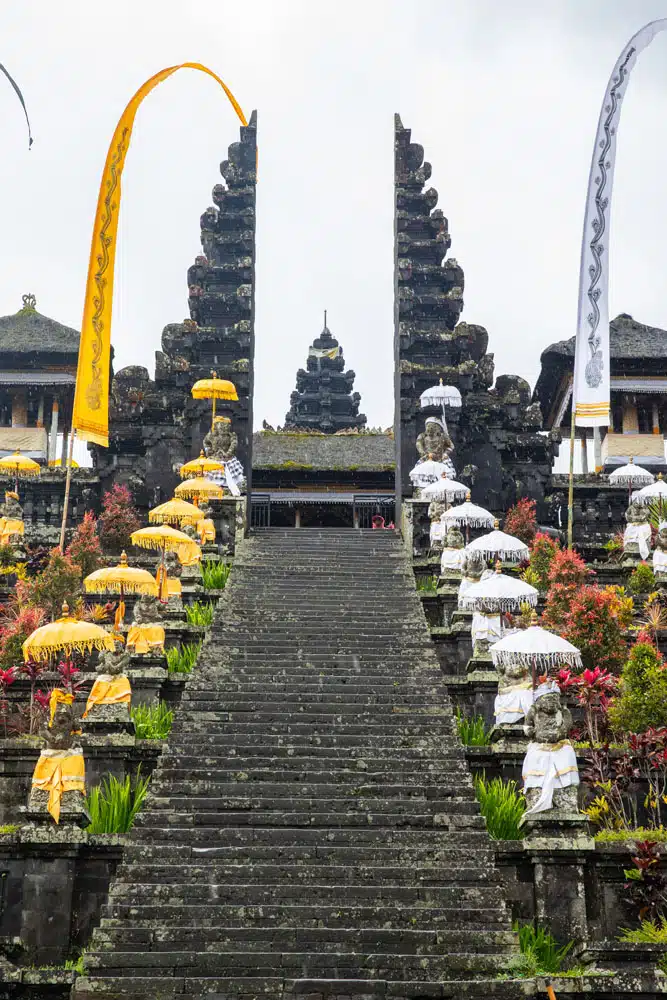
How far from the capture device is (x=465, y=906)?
11.9 meters

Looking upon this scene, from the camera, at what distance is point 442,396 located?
2839 centimetres

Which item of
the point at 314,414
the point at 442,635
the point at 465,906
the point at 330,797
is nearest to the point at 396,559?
the point at 442,635

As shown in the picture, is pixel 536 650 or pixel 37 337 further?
pixel 37 337

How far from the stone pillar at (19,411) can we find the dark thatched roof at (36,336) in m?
1.73

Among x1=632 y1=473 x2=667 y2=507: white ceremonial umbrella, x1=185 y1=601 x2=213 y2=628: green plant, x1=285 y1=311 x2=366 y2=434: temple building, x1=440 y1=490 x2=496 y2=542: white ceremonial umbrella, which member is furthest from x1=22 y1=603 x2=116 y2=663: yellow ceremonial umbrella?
x1=285 y1=311 x2=366 y2=434: temple building

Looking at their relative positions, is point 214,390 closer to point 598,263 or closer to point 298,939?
point 598,263

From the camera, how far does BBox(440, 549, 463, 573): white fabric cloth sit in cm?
1994

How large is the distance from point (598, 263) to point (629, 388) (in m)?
11.0

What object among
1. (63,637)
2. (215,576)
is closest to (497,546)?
(215,576)

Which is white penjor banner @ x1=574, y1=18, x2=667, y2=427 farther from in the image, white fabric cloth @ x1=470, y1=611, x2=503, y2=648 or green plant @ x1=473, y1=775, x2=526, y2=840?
green plant @ x1=473, y1=775, x2=526, y2=840

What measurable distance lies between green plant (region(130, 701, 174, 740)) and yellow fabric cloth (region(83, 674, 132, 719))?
40 cm

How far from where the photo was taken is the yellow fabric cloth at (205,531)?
73.5 feet

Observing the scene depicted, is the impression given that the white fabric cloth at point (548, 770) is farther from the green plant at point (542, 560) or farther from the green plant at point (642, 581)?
the green plant at point (642, 581)

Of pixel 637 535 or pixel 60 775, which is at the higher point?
pixel 637 535
